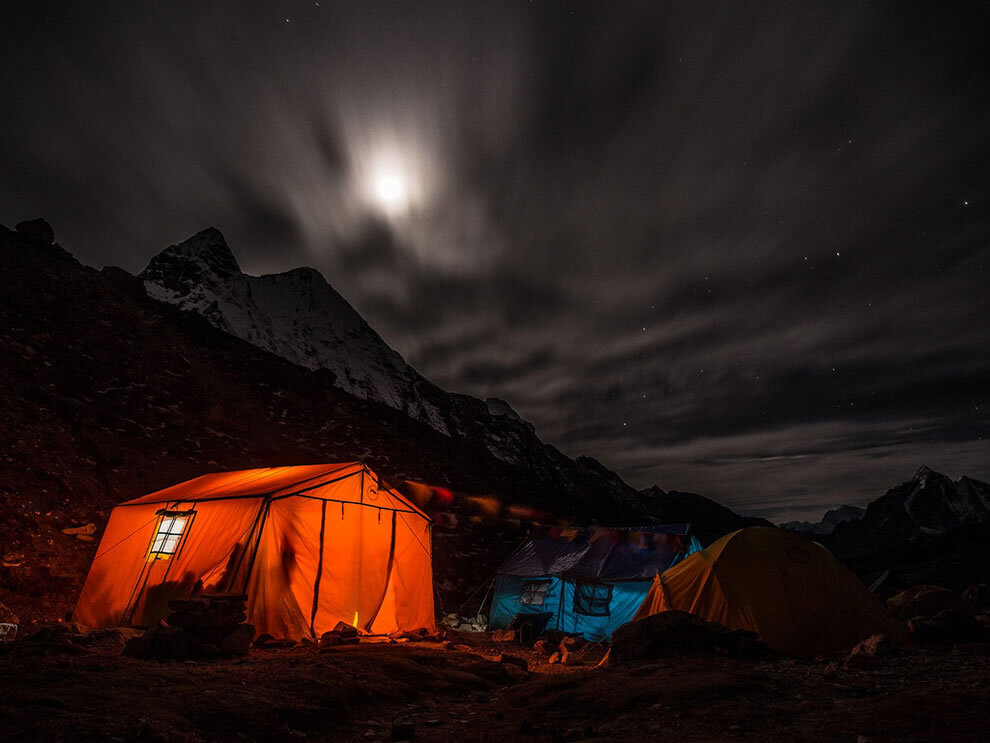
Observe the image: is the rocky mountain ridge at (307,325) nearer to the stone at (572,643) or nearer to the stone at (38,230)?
the stone at (38,230)

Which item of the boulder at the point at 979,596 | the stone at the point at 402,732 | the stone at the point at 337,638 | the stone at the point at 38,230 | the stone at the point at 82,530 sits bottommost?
Result: the stone at the point at 402,732

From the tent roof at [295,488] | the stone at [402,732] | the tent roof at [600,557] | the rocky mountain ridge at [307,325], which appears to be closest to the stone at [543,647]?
the tent roof at [600,557]

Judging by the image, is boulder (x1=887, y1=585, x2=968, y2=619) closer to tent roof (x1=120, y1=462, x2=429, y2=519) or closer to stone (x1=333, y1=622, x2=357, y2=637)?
stone (x1=333, y1=622, x2=357, y2=637)

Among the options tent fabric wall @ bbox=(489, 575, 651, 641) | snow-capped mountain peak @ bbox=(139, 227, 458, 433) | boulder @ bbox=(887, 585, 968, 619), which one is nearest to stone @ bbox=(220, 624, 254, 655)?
tent fabric wall @ bbox=(489, 575, 651, 641)

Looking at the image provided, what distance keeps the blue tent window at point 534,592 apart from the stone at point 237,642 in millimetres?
10285

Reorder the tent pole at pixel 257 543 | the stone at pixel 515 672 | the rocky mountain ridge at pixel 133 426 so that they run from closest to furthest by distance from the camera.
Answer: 1. the stone at pixel 515 672
2. the tent pole at pixel 257 543
3. the rocky mountain ridge at pixel 133 426

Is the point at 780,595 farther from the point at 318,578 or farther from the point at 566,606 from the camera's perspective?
the point at 318,578

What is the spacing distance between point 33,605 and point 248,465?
15.4 m

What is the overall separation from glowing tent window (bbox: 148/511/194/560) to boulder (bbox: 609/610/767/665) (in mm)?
10680

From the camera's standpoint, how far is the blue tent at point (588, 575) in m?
15.8

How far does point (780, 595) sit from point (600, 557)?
7828mm

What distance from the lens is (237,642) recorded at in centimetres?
Result: 915

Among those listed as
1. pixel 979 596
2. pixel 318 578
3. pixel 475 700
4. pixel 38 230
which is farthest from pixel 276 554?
pixel 38 230

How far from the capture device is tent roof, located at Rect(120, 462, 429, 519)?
12.6 metres
